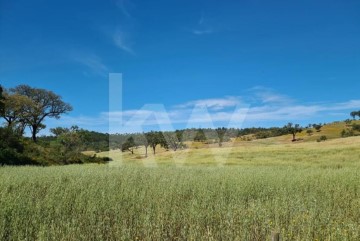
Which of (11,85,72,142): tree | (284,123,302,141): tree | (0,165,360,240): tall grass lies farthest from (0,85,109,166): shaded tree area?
(284,123,302,141): tree

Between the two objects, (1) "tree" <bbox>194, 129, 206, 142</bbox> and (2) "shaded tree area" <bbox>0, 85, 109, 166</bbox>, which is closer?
(2) "shaded tree area" <bbox>0, 85, 109, 166</bbox>

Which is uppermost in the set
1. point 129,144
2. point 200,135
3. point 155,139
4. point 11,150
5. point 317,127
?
point 317,127

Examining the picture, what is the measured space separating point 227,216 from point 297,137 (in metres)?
89.6

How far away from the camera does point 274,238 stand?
5.04 m

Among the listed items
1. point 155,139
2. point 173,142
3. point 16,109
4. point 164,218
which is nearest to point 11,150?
point 16,109

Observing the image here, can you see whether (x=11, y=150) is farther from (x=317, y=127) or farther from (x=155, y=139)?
(x=317, y=127)

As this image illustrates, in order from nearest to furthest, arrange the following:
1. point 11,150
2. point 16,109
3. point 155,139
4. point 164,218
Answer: point 164,218, point 11,150, point 16,109, point 155,139

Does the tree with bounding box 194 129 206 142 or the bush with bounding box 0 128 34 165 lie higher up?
the tree with bounding box 194 129 206 142

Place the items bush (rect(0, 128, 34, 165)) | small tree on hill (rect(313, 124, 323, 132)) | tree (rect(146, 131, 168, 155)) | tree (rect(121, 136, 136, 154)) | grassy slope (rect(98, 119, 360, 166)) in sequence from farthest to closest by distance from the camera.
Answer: small tree on hill (rect(313, 124, 323, 132))
tree (rect(146, 131, 168, 155))
tree (rect(121, 136, 136, 154))
grassy slope (rect(98, 119, 360, 166))
bush (rect(0, 128, 34, 165))

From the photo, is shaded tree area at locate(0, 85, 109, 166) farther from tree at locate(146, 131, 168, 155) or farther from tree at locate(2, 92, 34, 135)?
tree at locate(146, 131, 168, 155)

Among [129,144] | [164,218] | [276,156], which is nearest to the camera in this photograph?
[164,218]

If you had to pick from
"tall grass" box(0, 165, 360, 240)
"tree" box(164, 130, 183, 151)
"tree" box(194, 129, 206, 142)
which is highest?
"tree" box(194, 129, 206, 142)

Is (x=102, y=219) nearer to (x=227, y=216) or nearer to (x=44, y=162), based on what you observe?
(x=227, y=216)

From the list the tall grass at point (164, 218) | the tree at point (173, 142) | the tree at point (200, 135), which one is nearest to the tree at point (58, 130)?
the tree at point (173, 142)
